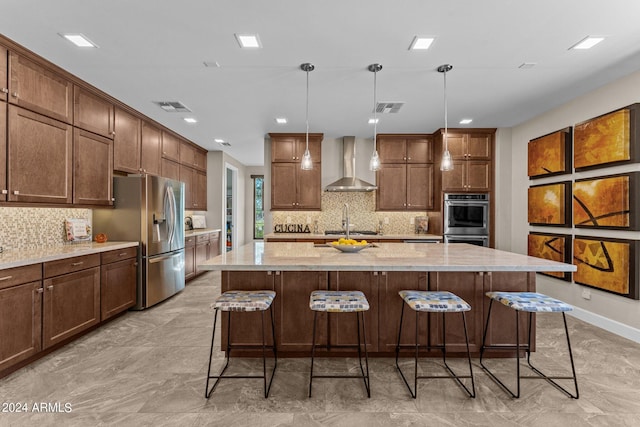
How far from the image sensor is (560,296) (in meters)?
4.21

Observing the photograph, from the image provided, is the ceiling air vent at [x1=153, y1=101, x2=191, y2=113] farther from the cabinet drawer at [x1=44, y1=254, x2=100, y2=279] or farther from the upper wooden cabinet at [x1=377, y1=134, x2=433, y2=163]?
the upper wooden cabinet at [x1=377, y1=134, x2=433, y2=163]

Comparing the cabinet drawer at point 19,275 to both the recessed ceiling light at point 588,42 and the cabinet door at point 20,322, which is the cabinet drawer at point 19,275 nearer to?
→ the cabinet door at point 20,322

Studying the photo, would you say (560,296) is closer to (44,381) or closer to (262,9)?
(262,9)

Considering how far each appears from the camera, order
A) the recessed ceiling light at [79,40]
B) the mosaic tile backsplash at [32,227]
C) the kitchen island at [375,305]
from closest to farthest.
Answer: the recessed ceiling light at [79,40] < the kitchen island at [375,305] < the mosaic tile backsplash at [32,227]

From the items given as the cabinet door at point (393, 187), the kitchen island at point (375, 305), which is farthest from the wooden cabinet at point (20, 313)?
the cabinet door at point (393, 187)

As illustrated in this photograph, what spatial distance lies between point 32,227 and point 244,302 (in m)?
2.68

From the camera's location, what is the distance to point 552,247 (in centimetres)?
427

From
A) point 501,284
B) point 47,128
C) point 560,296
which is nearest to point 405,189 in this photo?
point 560,296

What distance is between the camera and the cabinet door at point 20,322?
2357mm

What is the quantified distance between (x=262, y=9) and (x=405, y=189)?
4020 millimetres

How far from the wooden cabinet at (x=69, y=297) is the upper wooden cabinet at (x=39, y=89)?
146 cm

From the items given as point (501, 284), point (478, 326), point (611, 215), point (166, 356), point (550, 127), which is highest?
point (550, 127)

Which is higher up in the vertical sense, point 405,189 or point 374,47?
point 374,47

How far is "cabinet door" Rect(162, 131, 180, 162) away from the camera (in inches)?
210
